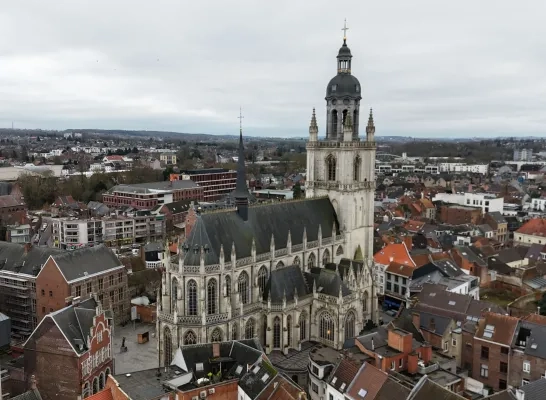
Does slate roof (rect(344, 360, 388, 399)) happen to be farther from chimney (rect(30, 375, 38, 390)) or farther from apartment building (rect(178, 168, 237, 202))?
apartment building (rect(178, 168, 237, 202))

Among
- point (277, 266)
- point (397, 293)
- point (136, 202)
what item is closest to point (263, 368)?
point (277, 266)

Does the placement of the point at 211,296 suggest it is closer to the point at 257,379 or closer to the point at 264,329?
the point at 264,329

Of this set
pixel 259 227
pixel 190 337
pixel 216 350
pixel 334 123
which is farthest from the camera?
pixel 334 123

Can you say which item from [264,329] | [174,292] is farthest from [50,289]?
[264,329]

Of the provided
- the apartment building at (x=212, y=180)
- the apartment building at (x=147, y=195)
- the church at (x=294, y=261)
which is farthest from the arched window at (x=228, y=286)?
the apartment building at (x=212, y=180)

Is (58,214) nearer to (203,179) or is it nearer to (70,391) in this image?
(203,179)

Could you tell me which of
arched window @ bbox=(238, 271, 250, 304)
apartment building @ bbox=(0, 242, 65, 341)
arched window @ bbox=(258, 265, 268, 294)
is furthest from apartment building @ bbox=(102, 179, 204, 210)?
arched window @ bbox=(238, 271, 250, 304)

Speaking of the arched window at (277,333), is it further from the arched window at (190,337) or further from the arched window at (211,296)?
the arched window at (190,337)
